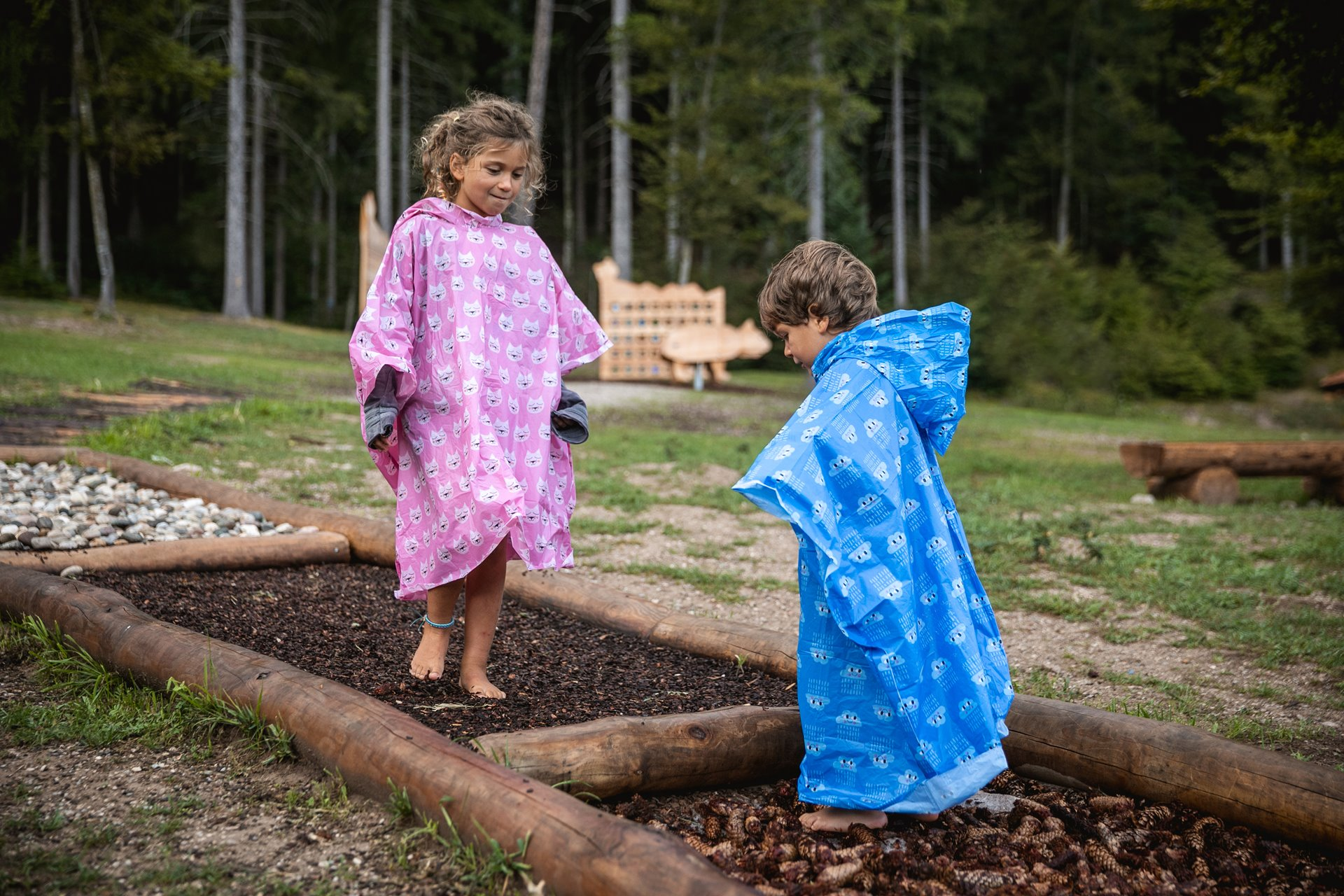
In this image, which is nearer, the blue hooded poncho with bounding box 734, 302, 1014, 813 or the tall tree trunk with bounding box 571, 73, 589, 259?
the blue hooded poncho with bounding box 734, 302, 1014, 813

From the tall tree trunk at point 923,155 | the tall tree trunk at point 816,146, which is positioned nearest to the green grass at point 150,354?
the tall tree trunk at point 816,146

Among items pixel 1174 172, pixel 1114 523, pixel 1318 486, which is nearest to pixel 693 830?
pixel 1114 523

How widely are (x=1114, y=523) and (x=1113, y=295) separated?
1073 inches

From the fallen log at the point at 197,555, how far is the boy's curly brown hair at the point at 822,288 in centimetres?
294

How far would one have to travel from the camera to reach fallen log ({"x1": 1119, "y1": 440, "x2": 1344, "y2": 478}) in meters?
8.89

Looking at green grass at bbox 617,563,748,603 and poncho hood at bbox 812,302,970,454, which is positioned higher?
poncho hood at bbox 812,302,970,454

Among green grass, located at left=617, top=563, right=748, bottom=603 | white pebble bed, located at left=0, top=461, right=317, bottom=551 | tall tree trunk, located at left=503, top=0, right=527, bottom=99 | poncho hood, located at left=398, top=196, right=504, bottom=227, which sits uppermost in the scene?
tall tree trunk, located at left=503, top=0, right=527, bottom=99

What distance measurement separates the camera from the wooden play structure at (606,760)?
77.0 inches

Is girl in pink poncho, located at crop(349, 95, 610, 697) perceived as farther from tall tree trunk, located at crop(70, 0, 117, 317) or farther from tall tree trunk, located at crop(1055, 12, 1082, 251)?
tall tree trunk, located at crop(1055, 12, 1082, 251)

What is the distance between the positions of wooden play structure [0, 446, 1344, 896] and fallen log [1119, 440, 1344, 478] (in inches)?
259

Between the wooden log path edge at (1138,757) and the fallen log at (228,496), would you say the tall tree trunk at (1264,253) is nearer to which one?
the fallen log at (228,496)

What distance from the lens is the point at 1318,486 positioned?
10.1 meters

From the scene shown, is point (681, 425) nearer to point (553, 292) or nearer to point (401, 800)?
point (553, 292)

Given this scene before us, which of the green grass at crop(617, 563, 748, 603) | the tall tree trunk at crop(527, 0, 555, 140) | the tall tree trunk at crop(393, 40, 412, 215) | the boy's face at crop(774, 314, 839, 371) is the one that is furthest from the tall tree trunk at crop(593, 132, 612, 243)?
the boy's face at crop(774, 314, 839, 371)
